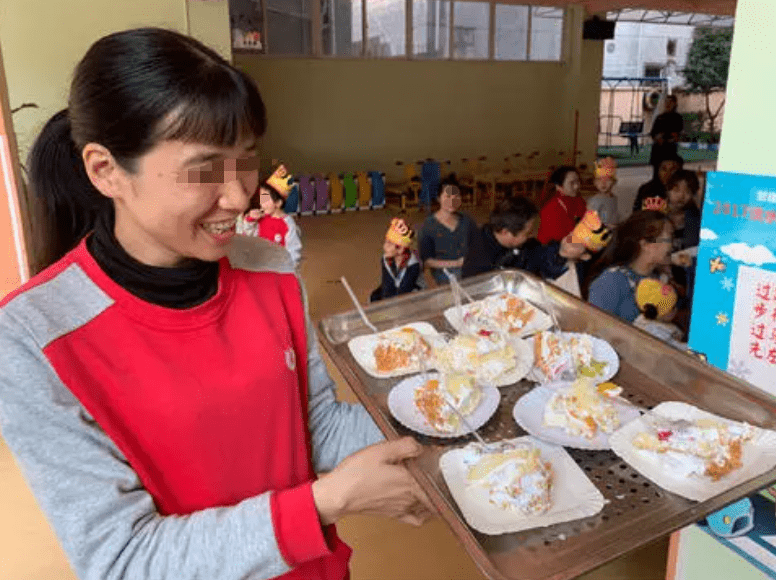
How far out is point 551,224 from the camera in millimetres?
4848

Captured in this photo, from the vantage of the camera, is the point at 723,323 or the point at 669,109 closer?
the point at 723,323

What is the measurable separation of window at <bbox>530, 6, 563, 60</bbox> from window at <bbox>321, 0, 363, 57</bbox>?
10.2ft

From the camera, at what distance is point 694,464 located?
1143 millimetres

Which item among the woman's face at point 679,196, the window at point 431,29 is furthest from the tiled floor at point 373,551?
the window at point 431,29

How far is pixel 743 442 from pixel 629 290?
1.85m

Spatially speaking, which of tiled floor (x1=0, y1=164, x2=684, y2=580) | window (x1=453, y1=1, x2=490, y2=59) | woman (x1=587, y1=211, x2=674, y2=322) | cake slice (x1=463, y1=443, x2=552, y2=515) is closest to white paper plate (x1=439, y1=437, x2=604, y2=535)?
cake slice (x1=463, y1=443, x2=552, y2=515)

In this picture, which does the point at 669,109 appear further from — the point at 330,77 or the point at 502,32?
the point at 330,77

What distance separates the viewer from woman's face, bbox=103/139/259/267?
92cm

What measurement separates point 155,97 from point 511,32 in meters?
10.8

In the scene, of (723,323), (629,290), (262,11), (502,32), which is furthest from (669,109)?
(723,323)

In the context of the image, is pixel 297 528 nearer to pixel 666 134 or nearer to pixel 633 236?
pixel 633 236

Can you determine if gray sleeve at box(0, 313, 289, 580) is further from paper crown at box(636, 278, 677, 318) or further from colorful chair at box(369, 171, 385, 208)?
colorful chair at box(369, 171, 385, 208)

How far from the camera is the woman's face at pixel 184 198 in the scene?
3.02ft

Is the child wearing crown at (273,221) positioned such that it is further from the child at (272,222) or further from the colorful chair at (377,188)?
the colorful chair at (377,188)
